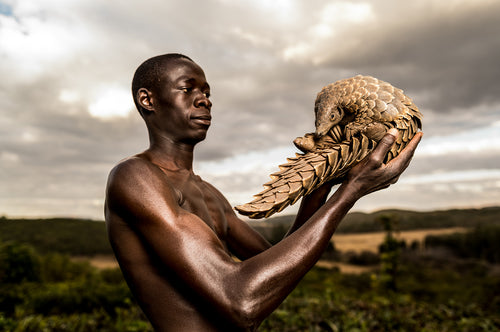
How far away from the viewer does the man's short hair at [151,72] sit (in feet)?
7.41

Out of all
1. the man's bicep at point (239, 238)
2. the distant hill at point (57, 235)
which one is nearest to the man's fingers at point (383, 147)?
→ the man's bicep at point (239, 238)

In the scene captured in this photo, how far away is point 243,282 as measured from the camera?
1724 millimetres

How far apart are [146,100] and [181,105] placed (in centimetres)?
23

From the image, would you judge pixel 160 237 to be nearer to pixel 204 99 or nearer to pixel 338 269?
pixel 204 99

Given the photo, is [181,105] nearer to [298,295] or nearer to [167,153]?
[167,153]

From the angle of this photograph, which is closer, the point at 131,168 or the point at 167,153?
the point at 131,168

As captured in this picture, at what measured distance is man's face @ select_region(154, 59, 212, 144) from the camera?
2.22 metres

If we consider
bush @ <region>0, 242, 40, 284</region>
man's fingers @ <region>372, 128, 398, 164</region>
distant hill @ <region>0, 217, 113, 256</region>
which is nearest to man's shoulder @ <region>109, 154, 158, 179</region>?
man's fingers @ <region>372, 128, 398, 164</region>

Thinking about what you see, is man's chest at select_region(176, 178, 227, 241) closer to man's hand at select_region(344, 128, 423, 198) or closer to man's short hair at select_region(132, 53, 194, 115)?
man's short hair at select_region(132, 53, 194, 115)

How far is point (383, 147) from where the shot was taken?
220 centimetres

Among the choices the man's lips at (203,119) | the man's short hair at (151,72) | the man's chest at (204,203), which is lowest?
the man's chest at (204,203)

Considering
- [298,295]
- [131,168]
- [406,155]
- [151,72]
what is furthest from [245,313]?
[298,295]

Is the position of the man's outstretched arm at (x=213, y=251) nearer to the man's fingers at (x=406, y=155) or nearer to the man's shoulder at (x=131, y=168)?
the man's shoulder at (x=131, y=168)

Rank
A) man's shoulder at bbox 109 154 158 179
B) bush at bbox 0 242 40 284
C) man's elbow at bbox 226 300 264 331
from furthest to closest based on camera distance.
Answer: bush at bbox 0 242 40 284 < man's shoulder at bbox 109 154 158 179 < man's elbow at bbox 226 300 264 331
